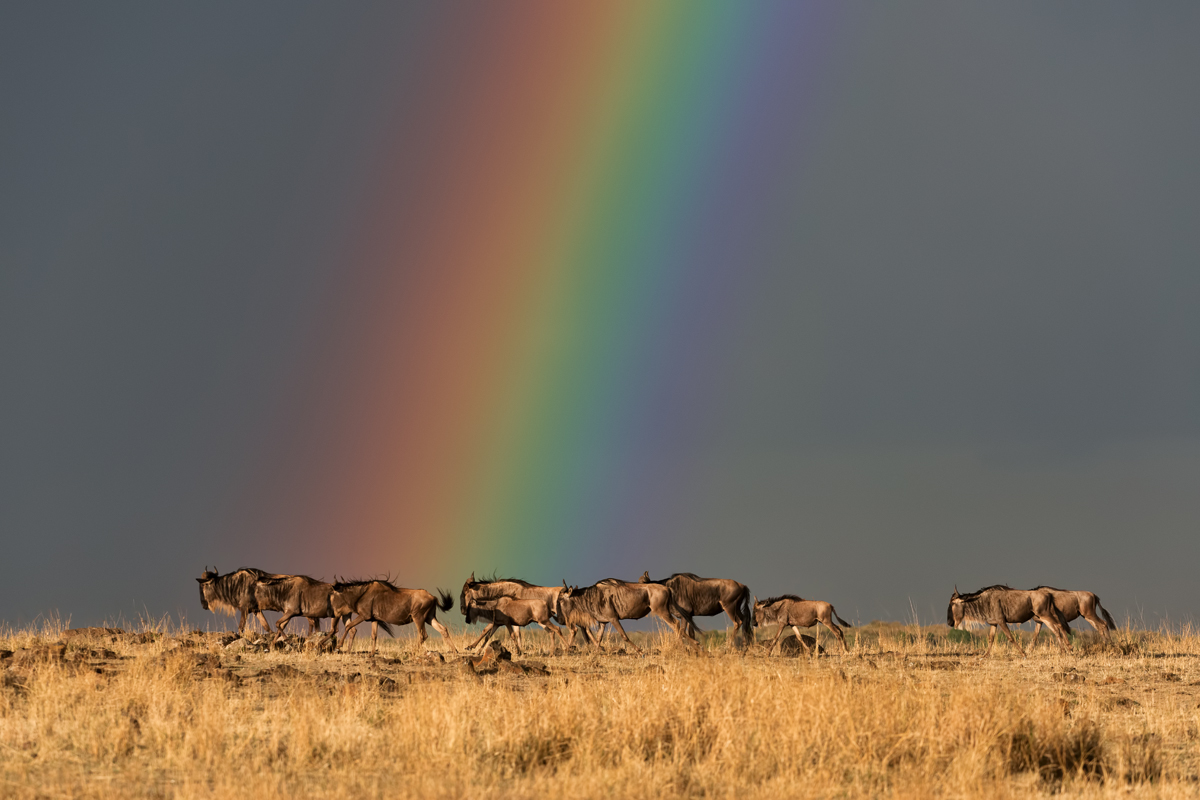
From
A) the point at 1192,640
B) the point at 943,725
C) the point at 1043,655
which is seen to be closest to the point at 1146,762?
the point at 943,725

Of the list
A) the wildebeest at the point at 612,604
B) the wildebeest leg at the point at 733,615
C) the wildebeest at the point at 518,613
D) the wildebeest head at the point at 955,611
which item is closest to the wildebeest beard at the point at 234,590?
the wildebeest at the point at 518,613

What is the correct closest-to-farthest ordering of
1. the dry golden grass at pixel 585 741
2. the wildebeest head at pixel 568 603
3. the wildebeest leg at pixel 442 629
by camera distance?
the dry golden grass at pixel 585 741 → the wildebeest leg at pixel 442 629 → the wildebeest head at pixel 568 603

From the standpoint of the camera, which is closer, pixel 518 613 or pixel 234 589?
pixel 518 613

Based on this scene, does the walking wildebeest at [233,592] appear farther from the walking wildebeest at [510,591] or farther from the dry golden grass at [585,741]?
the dry golden grass at [585,741]

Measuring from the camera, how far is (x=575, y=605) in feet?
87.0

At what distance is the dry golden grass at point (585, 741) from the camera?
9.72 m

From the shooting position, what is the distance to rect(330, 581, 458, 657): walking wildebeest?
24.9 meters

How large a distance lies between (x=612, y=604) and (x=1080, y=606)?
1263 centimetres

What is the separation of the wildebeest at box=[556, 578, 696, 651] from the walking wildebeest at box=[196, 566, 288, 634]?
24.4ft

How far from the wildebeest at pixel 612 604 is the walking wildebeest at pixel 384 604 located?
3.17 meters

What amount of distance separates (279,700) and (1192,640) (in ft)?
82.3

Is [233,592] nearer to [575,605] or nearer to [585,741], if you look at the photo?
[575,605]

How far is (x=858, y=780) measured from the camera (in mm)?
10055

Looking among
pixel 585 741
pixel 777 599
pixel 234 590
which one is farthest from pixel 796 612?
pixel 585 741
